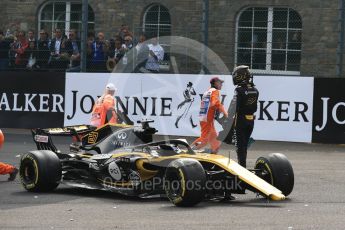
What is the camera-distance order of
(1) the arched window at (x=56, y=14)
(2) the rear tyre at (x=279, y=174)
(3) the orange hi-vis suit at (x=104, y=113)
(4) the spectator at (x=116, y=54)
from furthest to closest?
(1) the arched window at (x=56, y=14) < (4) the spectator at (x=116, y=54) < (3) the orange hi-vis suit at (x=104, y=113) < (2) the rear tyre at (x=279, y=174)

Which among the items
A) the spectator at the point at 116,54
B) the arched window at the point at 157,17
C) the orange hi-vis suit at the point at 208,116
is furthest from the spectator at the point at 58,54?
the orange hi-vis suit at the point at 208,116

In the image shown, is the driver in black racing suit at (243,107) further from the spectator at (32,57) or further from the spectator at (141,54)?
the spectator at (32,57)

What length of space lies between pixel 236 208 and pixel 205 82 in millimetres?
11104

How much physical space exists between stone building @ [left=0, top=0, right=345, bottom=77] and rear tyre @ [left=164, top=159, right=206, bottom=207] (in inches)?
415

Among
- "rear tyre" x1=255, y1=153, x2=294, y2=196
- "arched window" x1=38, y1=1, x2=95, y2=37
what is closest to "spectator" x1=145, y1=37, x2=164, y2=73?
"arched window" x1=38, y1=1, x2=95, y2=37

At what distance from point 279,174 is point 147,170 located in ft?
5.39

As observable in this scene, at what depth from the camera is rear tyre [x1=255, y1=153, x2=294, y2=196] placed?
12375 millimetres

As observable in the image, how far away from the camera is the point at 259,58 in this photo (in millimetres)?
23875

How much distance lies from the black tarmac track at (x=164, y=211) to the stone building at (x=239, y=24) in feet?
30.3

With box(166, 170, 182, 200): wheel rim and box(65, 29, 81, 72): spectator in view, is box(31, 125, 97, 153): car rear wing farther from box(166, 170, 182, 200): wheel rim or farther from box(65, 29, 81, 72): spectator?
box(65, 29, 81, 72): spectator

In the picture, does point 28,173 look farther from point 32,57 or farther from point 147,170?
point 32,57

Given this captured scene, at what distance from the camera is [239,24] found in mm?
27766

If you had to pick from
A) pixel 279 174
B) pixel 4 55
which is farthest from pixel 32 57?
pixel 279 174

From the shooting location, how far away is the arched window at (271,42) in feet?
76.1
